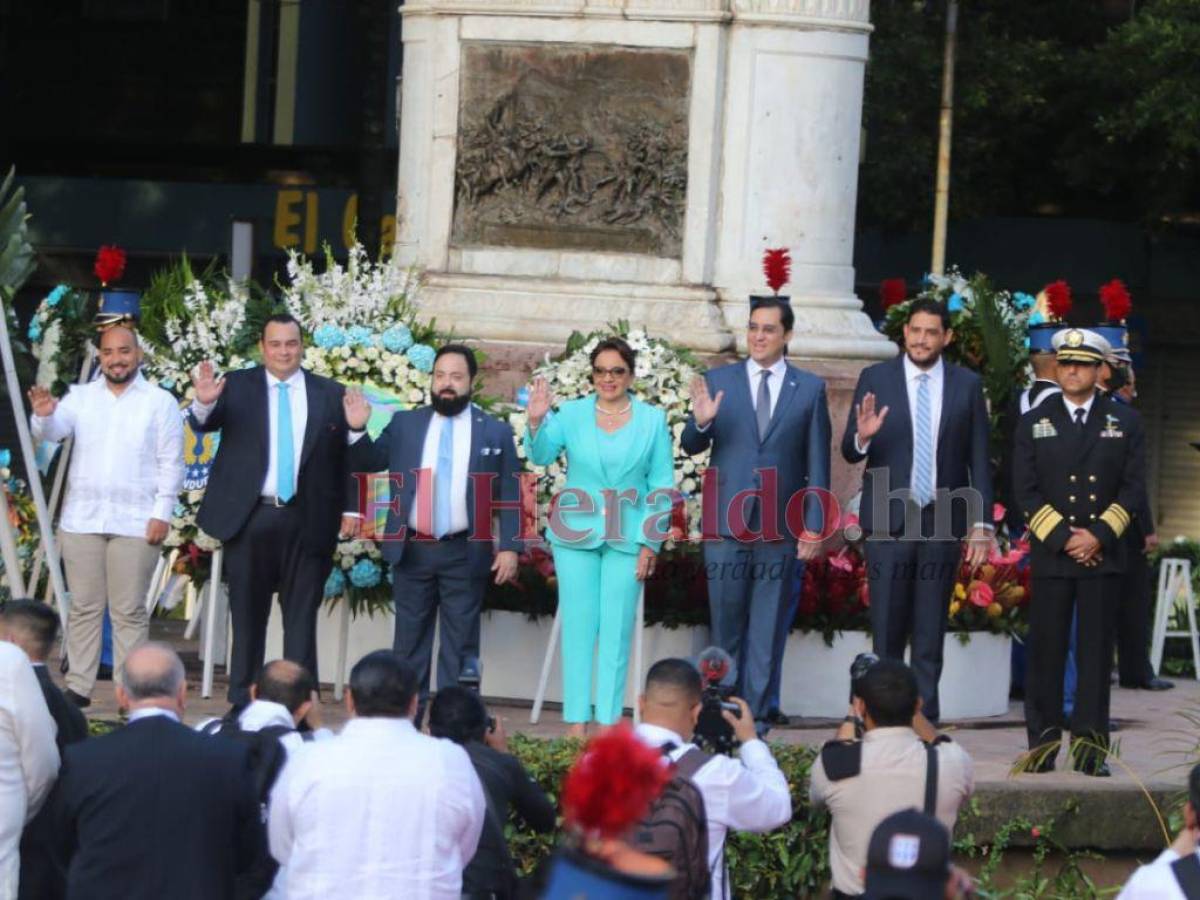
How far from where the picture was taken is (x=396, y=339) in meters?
14.4

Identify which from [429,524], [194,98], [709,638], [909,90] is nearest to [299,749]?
[429,524]

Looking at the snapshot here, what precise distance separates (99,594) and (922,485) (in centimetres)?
363

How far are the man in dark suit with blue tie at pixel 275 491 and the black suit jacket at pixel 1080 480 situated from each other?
296 cm

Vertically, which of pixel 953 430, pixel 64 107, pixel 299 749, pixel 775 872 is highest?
pixel 64 107

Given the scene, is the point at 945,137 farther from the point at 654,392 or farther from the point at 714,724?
the point at 714,724

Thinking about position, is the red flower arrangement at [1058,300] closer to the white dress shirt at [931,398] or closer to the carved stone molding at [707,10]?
the carved stone molding at [707,10]

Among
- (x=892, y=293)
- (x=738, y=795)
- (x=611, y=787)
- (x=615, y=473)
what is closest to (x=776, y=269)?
(x=615, y=473)

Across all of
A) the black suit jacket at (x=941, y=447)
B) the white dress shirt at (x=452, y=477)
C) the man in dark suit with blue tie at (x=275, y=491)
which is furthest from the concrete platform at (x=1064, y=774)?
the black suit jacket at (x=941, y=447)

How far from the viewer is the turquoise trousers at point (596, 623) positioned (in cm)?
1311

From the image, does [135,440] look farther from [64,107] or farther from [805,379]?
[64,107]

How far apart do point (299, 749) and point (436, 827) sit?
0.54m

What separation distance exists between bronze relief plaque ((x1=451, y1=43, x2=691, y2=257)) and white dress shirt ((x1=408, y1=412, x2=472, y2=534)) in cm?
265

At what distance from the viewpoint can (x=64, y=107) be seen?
31.3 meters

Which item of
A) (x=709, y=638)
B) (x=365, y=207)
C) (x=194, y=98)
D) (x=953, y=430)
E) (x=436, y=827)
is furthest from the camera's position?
(x=194, y=98)
